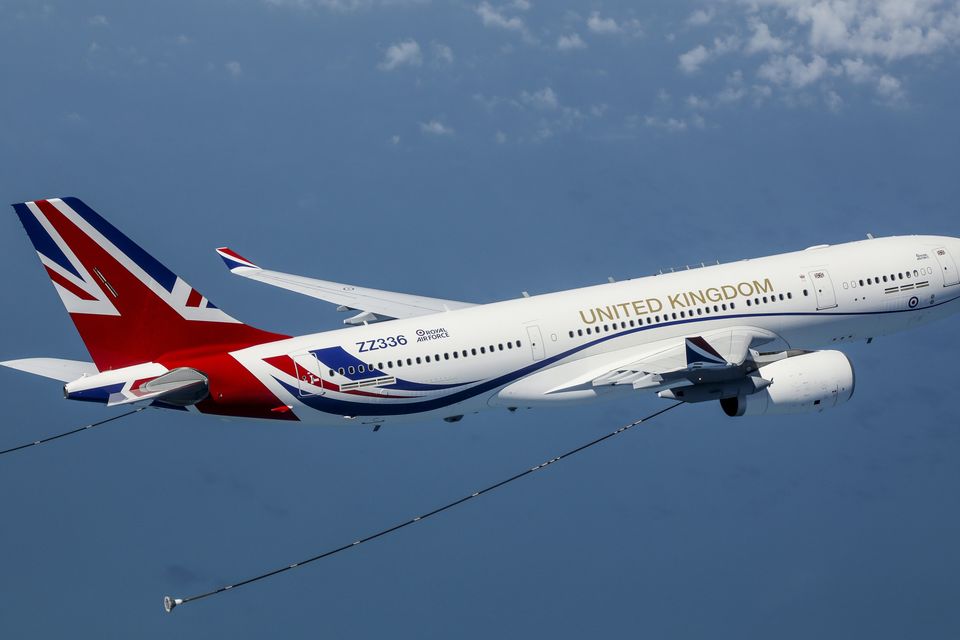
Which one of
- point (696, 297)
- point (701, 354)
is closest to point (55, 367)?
point (701, 354)

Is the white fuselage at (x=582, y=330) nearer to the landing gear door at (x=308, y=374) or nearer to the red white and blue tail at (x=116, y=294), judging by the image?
the landing gear door at (x=308, y=374)

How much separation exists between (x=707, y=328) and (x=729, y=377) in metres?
2.54

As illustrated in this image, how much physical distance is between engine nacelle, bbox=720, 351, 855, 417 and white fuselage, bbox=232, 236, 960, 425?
2770 millimetres

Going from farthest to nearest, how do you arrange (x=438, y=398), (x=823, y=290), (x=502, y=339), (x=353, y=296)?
1. (x=353, y=296)
2. (x=823, y=290)
3. (x=502, y=339)
4. (x=438, y=398)

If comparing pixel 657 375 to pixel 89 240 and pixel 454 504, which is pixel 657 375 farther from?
pixel 89 240

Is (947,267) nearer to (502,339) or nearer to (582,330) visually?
(582,330)

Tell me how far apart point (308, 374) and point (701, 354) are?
50.2 ft

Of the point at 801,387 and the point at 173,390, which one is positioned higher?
the point at 173,390

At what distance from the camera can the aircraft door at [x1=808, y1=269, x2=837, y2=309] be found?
182 ft

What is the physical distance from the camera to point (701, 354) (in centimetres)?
5059

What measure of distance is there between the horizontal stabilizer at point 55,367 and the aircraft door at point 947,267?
3641 cm

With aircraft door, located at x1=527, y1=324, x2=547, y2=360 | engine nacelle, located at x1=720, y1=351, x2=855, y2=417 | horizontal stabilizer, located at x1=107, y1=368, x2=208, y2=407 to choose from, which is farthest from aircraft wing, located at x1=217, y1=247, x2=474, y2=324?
engine nacelle, located at x1=720, y1=351, x2=855, y2=417

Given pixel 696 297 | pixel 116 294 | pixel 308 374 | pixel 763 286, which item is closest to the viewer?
pixel 116 294

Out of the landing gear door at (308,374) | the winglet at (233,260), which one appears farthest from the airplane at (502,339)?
the winglet at (233,260)
